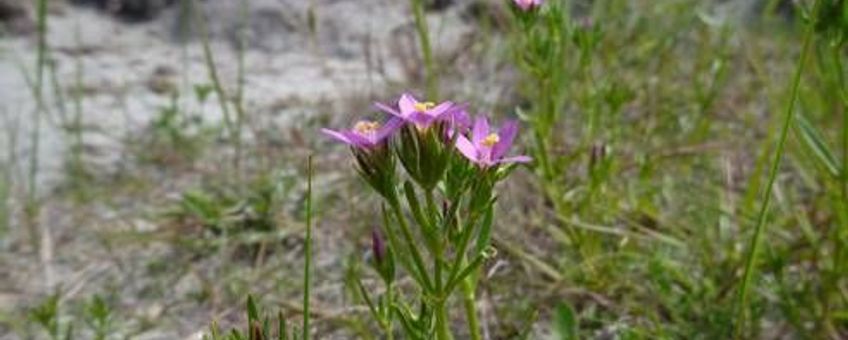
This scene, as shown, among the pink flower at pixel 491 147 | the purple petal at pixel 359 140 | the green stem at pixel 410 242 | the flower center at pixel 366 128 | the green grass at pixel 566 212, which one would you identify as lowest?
the green grass at pixel 566 212

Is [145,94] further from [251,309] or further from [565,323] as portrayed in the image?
[251,309]

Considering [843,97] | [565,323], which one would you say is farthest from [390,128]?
[843,97]

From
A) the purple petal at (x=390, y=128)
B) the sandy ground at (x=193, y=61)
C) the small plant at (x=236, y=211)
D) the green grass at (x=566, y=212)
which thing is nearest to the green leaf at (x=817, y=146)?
the green grass at (x=566, y=212)

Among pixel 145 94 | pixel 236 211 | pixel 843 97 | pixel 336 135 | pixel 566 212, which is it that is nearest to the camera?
pixel 336 135

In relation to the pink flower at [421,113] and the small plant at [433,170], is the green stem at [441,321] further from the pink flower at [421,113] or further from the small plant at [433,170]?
the pink flower at [421,113]

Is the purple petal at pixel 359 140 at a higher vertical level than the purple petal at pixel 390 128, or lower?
lower

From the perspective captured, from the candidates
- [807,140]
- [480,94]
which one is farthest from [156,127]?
[807,140]

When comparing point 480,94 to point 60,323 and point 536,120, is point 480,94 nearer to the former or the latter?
point 536,120
